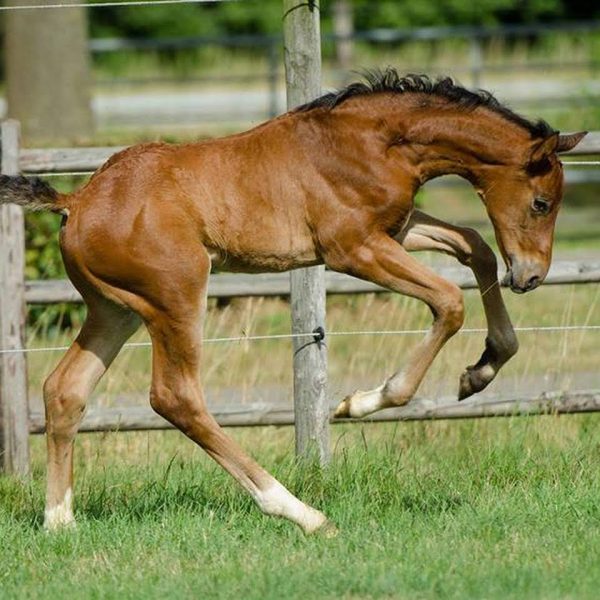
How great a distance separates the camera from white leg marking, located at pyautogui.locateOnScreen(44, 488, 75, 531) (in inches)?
229

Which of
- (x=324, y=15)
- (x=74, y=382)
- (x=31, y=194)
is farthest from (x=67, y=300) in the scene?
(x=324, y=15)

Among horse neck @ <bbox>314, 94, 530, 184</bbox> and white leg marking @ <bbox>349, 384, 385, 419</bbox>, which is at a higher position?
horse neck @ <bbox>314, 94, 530, 184</bbox>

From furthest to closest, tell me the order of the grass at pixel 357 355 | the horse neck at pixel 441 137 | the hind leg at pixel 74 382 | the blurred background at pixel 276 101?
1. the blurred background at pixel 276 101
2. the grass at pixel 357 355
3. the hind leg at pixel 74 382
4. the horse neck at pixel 441 137

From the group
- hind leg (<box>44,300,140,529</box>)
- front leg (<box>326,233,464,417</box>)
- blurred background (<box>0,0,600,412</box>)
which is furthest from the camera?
blurred background (<box>0,0,600,412</box>)

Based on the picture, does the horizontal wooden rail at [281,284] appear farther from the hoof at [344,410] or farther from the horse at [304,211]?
the hoof at [344,410]

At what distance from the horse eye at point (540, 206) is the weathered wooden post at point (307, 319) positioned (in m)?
1.29

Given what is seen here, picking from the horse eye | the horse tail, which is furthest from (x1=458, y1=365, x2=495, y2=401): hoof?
the horse tail

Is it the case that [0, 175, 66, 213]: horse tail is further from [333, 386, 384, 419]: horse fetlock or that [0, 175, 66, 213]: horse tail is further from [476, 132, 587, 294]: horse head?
[476, 132, 587, 294]: horse head

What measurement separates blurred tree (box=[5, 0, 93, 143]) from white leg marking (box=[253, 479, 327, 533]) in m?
9.62

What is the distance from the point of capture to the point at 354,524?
224 inches

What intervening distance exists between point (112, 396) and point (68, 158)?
4.70ft

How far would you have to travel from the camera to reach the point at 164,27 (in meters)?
31.9

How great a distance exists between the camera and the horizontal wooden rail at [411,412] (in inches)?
275

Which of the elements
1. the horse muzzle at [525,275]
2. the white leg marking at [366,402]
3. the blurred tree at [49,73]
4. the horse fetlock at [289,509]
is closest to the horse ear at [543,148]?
the horse muzzle at [525,275]
